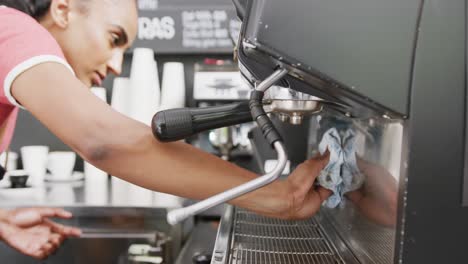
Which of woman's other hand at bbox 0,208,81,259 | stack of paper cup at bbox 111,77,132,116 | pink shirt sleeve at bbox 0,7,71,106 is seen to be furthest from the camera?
stack of paper cup at bbox 111,77,132,116

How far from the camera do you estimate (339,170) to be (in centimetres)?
64

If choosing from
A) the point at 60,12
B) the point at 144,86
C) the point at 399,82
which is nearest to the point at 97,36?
the point at 60,12

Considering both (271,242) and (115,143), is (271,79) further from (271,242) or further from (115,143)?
(271,242)

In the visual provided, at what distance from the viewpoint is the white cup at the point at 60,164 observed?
1449 millimetres

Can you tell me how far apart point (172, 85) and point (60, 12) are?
467 mm

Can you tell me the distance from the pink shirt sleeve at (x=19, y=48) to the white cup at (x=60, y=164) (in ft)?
1.97

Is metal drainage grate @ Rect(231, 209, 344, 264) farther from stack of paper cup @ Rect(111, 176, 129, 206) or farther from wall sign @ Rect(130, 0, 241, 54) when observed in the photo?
wall sign @ Rect(130, 0, 241, 54)

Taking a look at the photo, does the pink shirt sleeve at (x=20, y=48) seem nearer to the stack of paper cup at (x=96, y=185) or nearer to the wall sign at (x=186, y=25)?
the stack of paper cup at (x=96, y=185)

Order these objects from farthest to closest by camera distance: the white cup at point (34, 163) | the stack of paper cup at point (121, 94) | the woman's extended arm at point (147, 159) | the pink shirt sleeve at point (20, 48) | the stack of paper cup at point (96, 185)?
the stack of paper cup at point (121, 94), the white cup at point (34, 163), the stack of paper cup at point (96, 185), the pink shirt sleeve at point (20, 48), the woman's extended arm at point (147, 159)

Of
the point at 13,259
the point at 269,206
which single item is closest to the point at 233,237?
A: the point at 269,206

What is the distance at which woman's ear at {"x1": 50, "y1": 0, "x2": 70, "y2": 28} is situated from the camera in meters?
1.25

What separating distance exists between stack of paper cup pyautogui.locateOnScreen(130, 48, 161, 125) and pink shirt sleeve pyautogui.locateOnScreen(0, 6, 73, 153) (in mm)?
609

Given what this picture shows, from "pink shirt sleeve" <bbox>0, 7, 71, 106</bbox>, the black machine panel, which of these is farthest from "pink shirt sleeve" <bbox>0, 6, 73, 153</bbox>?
the black machine panel

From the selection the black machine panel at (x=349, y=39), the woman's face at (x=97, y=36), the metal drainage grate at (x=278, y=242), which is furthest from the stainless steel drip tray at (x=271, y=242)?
the woman's face at (x=97, y=36)
